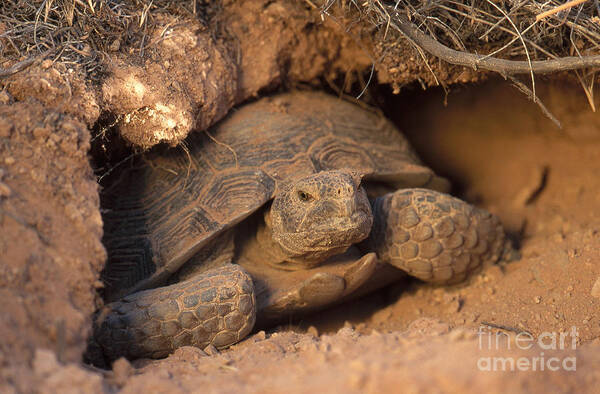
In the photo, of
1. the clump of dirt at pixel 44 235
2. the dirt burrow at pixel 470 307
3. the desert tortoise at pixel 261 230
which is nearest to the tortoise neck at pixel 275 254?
the desert tortoise at pixel 261 230

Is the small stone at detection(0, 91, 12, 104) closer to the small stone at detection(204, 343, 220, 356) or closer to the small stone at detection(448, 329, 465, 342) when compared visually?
the small stone at detection(204, 343, 220, 356)

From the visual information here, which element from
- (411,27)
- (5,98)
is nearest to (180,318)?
(5,98)

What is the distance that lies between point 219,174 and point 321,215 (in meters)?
0.79

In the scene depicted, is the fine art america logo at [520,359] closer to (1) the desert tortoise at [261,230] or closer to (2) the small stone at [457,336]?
(2) the small stone at [457,336]

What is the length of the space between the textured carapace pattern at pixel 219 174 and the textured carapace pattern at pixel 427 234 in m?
0.31

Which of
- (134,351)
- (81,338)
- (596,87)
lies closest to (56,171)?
(81,338)

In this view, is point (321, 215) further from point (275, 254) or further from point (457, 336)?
point (457, 336)

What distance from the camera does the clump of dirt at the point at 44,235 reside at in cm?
183

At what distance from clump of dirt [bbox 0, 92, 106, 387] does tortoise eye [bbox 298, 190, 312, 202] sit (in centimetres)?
103

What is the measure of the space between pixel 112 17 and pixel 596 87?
316cm

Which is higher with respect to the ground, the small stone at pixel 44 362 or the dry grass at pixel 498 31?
the dry grass at pixel 498 31

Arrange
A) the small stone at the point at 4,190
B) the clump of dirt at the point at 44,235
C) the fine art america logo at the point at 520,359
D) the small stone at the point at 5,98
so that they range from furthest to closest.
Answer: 1. the small stone at the point at 5,98
2. the small stone at the point at 4,190
3. the clump of dirt at the point at 44,235
4. the fine art america logo at the point at 520,359

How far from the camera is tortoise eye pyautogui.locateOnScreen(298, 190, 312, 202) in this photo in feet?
9.07

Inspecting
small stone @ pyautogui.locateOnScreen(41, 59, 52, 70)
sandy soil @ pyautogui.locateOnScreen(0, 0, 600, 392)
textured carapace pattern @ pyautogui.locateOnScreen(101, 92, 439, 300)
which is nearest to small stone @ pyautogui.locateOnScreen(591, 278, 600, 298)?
sandy soil @ pyautogui.locateOnScreen(0, 0, 600, 392)
